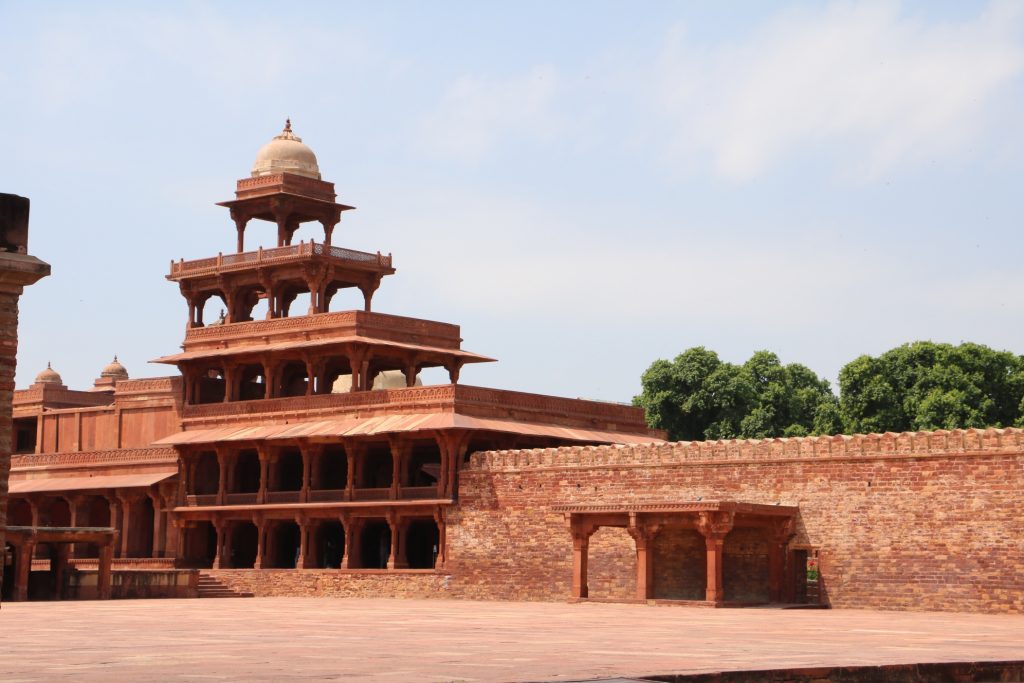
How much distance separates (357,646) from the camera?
16.2 meters

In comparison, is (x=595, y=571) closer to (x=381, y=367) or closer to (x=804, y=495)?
(x=804, y=495)

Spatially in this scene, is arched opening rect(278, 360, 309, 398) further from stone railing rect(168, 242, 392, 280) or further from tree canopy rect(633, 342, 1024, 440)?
tree canopy rect(633, 342, 1024, 440)

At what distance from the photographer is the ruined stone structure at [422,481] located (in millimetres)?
30078

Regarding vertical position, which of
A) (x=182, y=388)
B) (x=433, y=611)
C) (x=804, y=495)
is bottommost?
(x=433, y=611)

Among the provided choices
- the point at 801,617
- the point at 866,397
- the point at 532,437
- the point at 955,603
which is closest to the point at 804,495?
the point at 955,603

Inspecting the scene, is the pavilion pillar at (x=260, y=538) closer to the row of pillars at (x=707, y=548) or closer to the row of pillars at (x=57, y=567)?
the row of pillars at (x=57, y=567)

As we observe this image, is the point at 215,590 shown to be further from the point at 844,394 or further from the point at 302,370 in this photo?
the point at 844,394

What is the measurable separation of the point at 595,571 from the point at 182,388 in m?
17.7

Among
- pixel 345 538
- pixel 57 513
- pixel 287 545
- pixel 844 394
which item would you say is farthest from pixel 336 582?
pixel 844 394

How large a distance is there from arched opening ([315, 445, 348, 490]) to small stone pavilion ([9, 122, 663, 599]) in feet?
0.19

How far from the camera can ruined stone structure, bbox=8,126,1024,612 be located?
98.7 feet

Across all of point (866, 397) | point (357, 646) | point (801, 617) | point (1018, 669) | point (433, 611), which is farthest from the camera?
point (866, 397)

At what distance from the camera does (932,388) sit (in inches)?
2200

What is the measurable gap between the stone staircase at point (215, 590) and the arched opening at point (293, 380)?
6.73 metres
